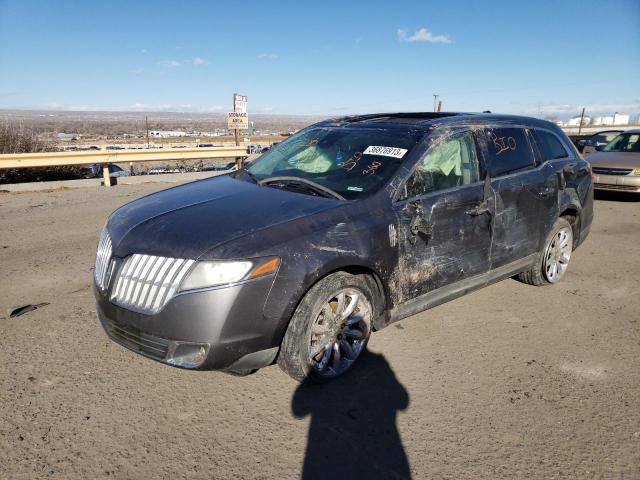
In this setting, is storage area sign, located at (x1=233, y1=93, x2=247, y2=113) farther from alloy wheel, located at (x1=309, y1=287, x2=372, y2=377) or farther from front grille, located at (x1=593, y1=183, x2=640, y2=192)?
alloy wheel, located at (x1=309, y1=287, x2=372, y2=377)

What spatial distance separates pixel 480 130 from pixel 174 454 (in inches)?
136

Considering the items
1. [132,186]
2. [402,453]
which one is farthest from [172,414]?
[132,186]

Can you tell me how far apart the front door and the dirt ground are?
0.59m

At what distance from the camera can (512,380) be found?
328 centimetres

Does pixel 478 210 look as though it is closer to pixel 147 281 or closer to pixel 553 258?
pixel 553 258

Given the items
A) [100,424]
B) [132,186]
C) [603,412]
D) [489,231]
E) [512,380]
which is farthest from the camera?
[132,186]

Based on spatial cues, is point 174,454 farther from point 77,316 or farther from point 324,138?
point 324,138

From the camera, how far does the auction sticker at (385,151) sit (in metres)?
3.64

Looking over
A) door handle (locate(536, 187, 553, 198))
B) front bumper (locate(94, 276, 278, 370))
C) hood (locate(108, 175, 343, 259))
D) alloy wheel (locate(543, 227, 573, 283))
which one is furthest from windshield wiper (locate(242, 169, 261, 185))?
alloy wheel (locate(543, 227, 573, 283))

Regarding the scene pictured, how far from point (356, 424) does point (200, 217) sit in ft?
5.30

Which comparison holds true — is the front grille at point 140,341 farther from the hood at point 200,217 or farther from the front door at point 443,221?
the front door at point 443,221

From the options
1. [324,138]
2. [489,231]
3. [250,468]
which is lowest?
[250,468]

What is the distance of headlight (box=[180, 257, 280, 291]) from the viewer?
104 inches

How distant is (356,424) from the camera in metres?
2.75
